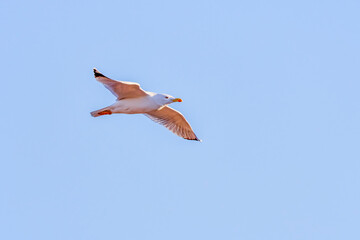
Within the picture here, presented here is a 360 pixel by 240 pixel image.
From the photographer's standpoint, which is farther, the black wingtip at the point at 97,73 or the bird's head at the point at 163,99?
the bird's head at the point at 163,99

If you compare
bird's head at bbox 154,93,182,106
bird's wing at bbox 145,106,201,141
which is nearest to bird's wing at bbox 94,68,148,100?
bird's head at bbox 154,93,182,106

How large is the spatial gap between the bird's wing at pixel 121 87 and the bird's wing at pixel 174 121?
189cm

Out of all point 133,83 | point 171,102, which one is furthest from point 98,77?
point 171,102

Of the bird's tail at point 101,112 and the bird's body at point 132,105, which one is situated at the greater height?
the bird's body at point 132,105

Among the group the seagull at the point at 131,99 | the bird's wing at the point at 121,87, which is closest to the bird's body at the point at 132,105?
the seagull at the point at 131,99

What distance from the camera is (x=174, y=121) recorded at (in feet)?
60.5

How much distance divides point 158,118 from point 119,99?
217 cm

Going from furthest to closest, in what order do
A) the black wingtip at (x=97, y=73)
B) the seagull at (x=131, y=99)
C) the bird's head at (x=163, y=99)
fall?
the bird's head at (x=163, y=99), the seagull at (x=131, y=99), the black wingtip at (x=97, y=73)

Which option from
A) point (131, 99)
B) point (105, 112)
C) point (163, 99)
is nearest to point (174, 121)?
point (163, 99)

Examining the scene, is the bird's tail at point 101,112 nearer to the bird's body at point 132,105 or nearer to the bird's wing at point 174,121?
the bird's body at point 132,105

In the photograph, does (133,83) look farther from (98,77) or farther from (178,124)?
(178,124)

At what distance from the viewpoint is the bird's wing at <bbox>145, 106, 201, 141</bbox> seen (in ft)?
59.7

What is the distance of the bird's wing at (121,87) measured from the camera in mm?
15736

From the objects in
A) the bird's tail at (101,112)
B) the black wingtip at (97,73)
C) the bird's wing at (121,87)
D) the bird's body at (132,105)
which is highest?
the black wingtip at (97,73)
